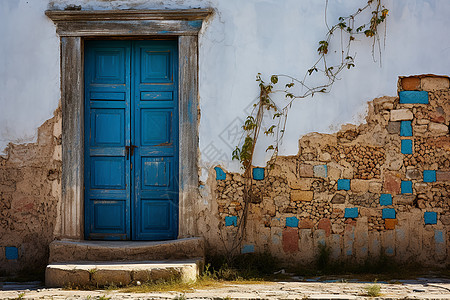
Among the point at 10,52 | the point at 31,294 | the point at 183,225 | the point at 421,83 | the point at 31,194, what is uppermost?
the point at 10,52

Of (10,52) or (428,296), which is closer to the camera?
(428,296)

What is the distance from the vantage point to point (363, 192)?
17.7 feet

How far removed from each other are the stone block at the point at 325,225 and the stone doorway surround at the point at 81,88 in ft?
4.44

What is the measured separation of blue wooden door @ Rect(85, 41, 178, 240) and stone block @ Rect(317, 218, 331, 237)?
1.59 metres

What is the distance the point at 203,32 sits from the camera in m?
5.45

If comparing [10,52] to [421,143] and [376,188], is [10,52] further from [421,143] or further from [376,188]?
[421,143]

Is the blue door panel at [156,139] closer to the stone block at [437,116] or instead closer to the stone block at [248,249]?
the stone block at [248,249]

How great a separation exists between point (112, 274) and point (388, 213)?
2946 mm

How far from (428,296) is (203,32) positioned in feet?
11.2

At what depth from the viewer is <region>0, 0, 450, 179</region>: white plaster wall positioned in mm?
5395

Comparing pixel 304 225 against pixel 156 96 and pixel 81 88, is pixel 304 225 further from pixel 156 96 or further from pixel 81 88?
pixel 81 88

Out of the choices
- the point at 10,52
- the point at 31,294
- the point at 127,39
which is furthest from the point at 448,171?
the point at 10,52

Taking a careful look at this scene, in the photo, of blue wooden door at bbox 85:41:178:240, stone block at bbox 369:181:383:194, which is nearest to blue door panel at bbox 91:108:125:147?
blue wooden door at bbox 85:41:178:240

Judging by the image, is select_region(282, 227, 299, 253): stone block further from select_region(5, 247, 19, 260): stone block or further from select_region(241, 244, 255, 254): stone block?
select_region(5, 247, 19, 260): stone block
